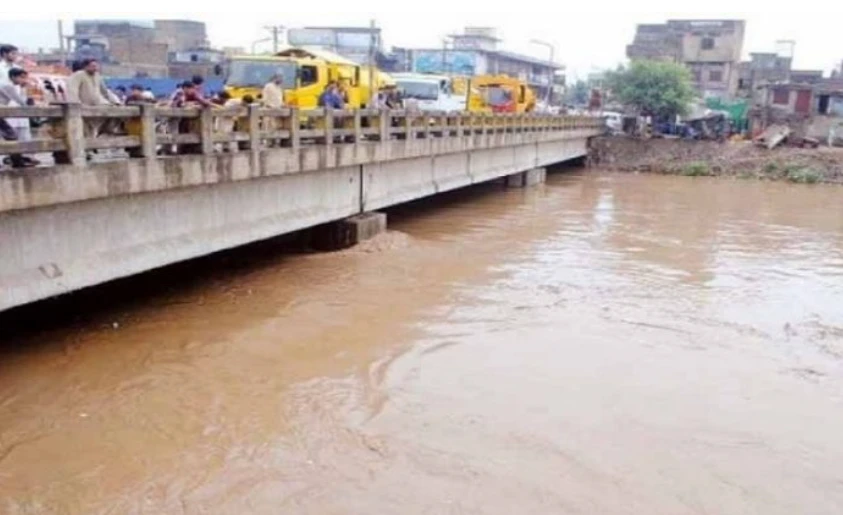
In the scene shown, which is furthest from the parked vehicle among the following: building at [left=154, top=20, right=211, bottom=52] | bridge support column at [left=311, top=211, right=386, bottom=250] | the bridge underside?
building at [left=154, top=20, right=211, bottom=52]

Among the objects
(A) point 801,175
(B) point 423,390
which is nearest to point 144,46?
(A) point 801,175

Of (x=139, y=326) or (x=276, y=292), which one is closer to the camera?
(x=139, y=326)

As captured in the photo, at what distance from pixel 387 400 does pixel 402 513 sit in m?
2.16

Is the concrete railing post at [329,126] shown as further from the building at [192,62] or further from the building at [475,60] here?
the building at [475,60]

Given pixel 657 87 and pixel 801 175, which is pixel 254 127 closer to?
pixel 801 175

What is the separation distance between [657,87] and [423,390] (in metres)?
38.5

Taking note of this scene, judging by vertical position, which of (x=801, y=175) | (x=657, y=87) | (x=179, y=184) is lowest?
(x=801, y=175)

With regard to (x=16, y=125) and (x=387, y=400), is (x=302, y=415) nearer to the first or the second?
(x=387, y=400)

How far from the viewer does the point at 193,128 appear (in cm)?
1045

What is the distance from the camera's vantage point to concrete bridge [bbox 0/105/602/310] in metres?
8.15

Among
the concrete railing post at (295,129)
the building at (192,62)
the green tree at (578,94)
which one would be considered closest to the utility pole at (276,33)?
the building at (192,62)

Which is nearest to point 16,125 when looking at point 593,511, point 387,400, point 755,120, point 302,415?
point 302,415

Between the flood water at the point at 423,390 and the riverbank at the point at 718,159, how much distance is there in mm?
22792

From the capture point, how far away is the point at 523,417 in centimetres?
766
